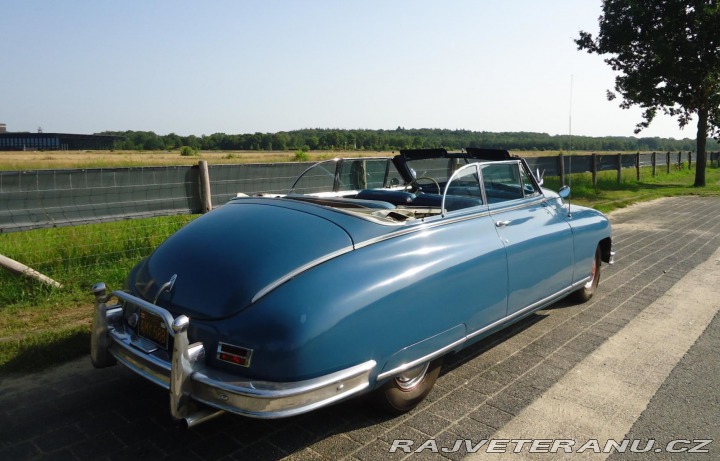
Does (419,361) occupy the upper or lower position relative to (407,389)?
upper

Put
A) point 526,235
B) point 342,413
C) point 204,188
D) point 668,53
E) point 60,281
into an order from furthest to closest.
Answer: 1. point 668,53
2. point 204,188
3. point 60,281
4. point 526,235
5. point 342,413

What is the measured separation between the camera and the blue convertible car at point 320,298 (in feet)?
8.38

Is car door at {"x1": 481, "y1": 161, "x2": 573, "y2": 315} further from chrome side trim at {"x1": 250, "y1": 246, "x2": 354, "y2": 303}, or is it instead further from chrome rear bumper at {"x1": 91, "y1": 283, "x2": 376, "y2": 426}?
chrome rear bumper at {"x1": 91, "y1": 283, "x2": 376, "y2": 426}

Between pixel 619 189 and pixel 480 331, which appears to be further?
pixel 619 189

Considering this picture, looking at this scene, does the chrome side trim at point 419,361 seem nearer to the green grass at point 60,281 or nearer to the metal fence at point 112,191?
the green grass at point 60,281

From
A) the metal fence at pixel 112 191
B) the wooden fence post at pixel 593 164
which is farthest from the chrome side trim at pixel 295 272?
the wooden fence post at pixel 593 164

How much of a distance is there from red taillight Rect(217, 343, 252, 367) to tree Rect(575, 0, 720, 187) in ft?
66.2

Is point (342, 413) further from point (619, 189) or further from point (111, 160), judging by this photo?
point (111, 160)

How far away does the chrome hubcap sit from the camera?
3.17 metres

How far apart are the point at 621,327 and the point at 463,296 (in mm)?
2260

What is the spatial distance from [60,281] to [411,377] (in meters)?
4.21

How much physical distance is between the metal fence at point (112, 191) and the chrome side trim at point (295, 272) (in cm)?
347

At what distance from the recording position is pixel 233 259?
297 cm

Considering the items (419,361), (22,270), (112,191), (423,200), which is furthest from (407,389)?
(112,191)
